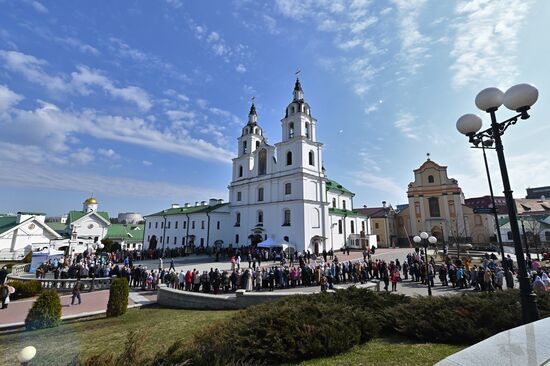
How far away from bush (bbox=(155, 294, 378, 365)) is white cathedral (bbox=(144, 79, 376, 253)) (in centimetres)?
2509

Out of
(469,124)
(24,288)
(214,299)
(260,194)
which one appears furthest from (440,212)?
(24,288)

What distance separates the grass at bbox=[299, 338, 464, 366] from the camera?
469cm

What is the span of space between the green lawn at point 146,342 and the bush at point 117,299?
392 mm

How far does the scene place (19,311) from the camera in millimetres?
13383

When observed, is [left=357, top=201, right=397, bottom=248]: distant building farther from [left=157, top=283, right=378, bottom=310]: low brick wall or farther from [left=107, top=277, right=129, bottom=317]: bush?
[left=107, top=277, right=129, bottom=317]: bush

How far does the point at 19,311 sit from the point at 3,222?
168 feet

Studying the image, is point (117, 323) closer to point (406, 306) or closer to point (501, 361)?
point (406, 306)

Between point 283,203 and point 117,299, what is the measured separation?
2481 cm

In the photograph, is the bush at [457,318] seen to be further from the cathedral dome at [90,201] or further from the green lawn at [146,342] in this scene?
the cathedral dome at [90,201]

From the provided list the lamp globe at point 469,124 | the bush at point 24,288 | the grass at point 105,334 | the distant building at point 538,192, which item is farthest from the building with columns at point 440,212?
the bush at point 24,288

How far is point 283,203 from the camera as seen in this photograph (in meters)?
35.2

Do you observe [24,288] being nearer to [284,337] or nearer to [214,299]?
[214,299]

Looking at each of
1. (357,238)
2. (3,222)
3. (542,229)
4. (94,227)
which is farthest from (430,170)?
(3,222)

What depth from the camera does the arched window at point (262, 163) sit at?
41000 millimetres
